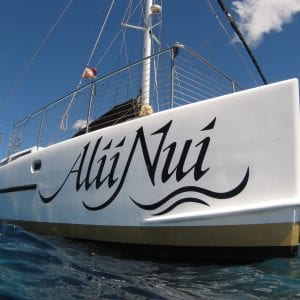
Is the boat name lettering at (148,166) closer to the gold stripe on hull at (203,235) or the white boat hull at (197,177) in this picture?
the white boat hull at (197,177)

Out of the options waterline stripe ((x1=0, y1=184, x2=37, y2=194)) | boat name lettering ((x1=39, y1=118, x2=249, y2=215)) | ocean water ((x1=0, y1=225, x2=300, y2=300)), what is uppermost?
boat name lettering ((x1=39, y1=118, x2=249, y2=215))

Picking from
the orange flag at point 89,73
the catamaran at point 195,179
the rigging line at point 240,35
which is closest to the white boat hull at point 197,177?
the catamaran at point 195,179

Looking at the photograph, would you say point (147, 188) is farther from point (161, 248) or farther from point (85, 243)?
point (85, 243)

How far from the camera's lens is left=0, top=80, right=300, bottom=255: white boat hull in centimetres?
340

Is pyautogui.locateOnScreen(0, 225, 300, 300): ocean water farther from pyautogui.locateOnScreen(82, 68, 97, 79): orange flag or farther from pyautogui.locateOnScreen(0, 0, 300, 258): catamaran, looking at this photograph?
A: pyautogui.locateOnScreen(82, 68, 97, 79): orange flag

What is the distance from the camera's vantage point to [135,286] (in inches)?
117

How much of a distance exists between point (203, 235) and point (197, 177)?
53cm

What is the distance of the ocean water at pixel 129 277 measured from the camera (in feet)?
9.14

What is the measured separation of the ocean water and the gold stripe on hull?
0.64 feet

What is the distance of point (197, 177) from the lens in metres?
3.77

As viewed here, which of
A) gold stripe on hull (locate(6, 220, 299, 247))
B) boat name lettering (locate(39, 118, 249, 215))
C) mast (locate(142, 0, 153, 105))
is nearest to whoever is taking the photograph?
gold stripe on hull (locate(6, 220, 299, 247))

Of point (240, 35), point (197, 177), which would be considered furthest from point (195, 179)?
point (240, 35)

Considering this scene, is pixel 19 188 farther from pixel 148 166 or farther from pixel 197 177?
pixel 197 177

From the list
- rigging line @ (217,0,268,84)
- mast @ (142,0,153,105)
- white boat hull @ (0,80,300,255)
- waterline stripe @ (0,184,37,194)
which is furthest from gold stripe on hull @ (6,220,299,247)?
rigging line @ (217,0,268,84)
